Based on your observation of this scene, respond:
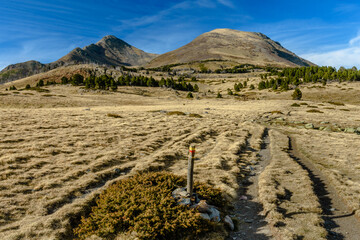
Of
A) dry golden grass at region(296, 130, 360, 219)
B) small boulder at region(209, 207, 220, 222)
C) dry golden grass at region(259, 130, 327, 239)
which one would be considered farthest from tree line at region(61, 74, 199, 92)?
small boulder at region(209, 207, 220, 222)

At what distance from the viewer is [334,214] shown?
10320 millimetres

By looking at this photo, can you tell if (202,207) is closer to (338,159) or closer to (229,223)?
(229,223)

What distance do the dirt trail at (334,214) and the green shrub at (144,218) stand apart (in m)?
5.59

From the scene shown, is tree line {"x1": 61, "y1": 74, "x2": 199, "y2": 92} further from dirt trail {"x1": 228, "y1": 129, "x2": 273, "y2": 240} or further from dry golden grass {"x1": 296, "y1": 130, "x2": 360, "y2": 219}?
dirt trail {"x1": 228, "y1": 129, "x2": 273, "y2": 240}

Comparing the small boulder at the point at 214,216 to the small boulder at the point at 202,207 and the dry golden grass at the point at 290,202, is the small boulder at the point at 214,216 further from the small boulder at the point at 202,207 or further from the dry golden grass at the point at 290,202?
the dry golden grass at the point at 290,202

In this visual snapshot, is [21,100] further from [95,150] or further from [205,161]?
[205,161]

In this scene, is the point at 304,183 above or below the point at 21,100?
below

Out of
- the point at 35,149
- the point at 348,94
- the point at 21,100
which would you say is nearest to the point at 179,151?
the point at 35,149

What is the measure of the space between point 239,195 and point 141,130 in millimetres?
18223

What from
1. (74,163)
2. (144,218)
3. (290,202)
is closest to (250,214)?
(290,202)

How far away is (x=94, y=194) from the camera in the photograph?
440 inches

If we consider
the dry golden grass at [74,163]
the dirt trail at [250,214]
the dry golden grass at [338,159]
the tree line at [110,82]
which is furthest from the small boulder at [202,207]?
the tree line at [110,82]

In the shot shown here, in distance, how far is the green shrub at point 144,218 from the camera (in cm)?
770

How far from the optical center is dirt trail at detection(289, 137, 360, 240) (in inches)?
347
